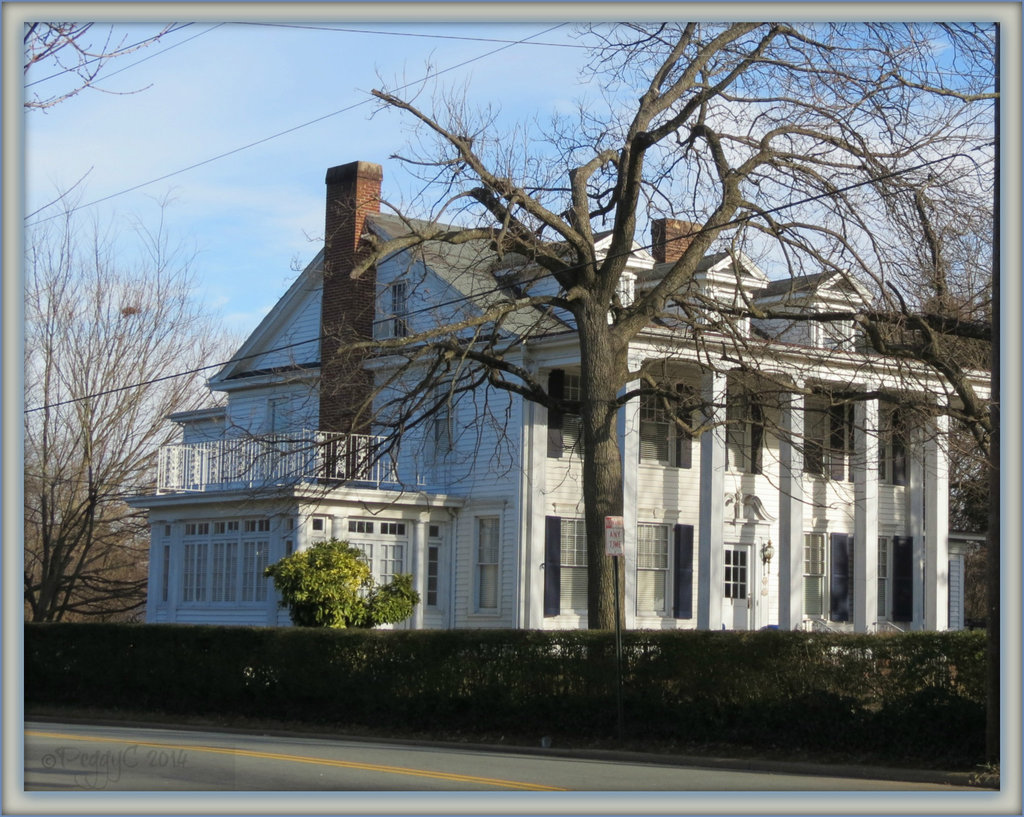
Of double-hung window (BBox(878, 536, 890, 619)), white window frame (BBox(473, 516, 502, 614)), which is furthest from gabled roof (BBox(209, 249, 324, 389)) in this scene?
double-hung window (BBox(878, 536, 890, 619))

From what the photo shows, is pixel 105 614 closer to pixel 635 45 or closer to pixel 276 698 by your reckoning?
pixel 276 698

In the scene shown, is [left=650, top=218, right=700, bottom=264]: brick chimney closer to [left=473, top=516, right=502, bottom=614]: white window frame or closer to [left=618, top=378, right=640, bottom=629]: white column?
[left=618, top=378, right=640, bottom=629]: white column

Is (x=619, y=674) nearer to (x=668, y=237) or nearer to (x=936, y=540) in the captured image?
(x=668, y=237)

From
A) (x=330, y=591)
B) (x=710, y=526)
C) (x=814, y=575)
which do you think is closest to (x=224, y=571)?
(x=330, y=591)

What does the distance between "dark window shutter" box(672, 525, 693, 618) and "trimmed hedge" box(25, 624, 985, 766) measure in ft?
36.8

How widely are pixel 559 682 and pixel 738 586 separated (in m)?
14.2

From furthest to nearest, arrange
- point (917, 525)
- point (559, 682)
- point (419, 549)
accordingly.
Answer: point (917, 525) < point (419, 549) < point (559, 682)

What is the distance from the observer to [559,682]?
18.2 m

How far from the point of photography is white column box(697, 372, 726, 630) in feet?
91.4

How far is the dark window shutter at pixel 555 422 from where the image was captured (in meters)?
28.7

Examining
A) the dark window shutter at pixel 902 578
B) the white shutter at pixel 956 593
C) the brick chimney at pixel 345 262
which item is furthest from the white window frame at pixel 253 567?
the white shutter at pixel 956 593

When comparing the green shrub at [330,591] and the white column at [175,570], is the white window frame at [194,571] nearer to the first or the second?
the white column at [175,570]

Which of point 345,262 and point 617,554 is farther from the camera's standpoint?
point 345,262
